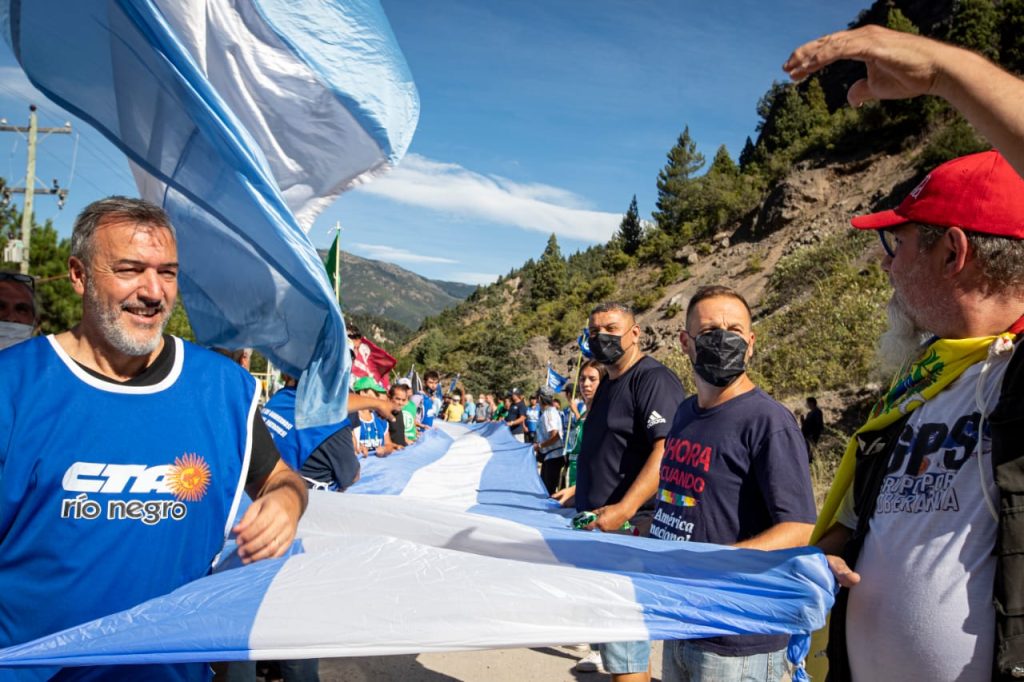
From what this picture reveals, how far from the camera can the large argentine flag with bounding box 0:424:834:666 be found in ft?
6.62

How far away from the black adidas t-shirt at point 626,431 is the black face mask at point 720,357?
36.0 inches

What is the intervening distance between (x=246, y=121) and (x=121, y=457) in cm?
191

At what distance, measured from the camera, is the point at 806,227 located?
35438 mm

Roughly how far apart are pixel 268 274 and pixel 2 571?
5.58ft

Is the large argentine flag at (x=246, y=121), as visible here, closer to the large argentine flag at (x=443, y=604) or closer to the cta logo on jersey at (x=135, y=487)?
the cta logo on jersey at (x=135, y=487)

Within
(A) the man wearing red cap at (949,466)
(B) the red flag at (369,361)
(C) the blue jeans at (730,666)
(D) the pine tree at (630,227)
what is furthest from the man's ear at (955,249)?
(D) the pine tree at (630,227)

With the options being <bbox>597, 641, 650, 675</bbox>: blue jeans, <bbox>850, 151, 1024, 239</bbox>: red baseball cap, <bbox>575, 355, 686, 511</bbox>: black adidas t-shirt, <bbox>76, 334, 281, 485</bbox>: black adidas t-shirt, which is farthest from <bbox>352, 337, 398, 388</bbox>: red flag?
<bbox>850, 151, 1024, 239</bbox>: red baseball cap

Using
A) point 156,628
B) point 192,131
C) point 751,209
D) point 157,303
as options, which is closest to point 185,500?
point 156,628

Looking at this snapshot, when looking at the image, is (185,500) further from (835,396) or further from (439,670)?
(835,396)

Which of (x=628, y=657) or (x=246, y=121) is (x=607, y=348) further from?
(x=246, y=121)

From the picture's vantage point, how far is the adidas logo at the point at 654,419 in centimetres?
416

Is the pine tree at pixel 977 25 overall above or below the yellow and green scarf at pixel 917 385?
above

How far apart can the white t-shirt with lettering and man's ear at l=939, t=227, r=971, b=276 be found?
245mm

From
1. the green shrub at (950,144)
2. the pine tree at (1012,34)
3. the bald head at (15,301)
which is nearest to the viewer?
the bald head at (15,301)
